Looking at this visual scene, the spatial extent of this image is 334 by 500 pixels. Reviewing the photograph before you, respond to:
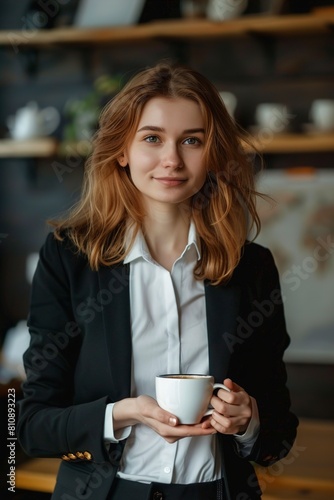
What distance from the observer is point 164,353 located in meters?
1.28

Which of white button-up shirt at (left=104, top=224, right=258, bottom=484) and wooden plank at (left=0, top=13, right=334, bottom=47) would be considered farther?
wooden plank at (left=0, top=13, right=334, bottom=47)

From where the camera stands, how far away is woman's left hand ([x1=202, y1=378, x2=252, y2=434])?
1.17m

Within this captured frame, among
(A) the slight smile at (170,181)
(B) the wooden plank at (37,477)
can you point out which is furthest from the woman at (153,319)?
(B) the wooden plank at (37,477)

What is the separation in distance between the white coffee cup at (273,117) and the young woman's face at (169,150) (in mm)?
1678

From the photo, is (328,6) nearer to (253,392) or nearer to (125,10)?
(125,10)

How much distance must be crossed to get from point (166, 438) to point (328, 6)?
2.20 metres

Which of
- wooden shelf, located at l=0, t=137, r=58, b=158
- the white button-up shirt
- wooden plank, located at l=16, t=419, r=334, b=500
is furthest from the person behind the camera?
wooden shelf, located at l=0, t=137, r=58, b=158

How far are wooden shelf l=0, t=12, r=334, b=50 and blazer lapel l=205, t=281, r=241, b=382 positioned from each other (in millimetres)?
1764

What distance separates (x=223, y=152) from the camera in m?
1.33

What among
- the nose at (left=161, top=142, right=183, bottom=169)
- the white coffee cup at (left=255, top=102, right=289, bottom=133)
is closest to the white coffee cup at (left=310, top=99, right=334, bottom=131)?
the white coffee cup at (left=255, top=102, right=289, bottom=133)

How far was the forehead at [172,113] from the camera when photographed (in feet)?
4.17

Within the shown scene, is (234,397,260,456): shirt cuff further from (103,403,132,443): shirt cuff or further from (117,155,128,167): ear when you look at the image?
(117,155,128,167): ear

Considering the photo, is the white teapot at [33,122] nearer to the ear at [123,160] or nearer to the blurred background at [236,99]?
the blurred background at [236,99]

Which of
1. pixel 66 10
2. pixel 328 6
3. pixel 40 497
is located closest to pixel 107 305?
pixel 40 497
